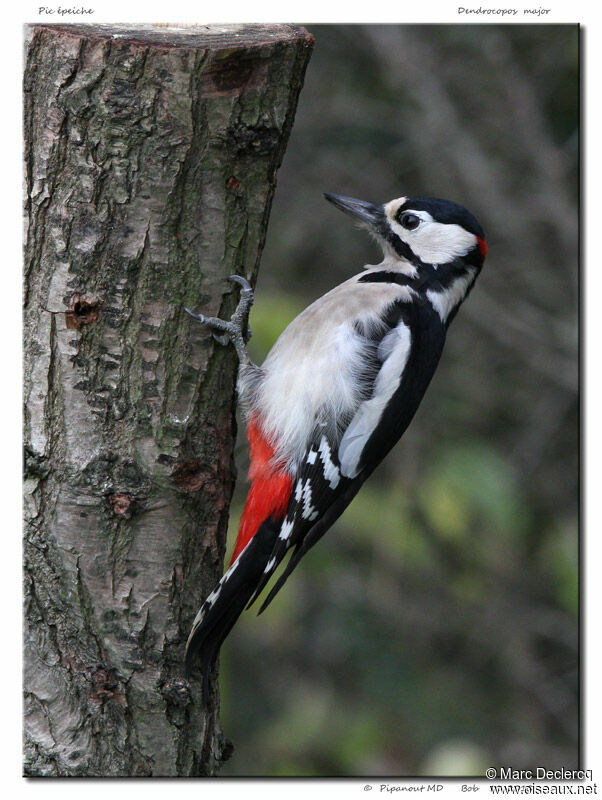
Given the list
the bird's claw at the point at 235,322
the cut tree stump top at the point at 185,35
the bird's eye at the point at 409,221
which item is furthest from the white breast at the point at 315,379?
the cut tree stump top at the point at 185,35

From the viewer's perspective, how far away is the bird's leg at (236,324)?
77.0 inches

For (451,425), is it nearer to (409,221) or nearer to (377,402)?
(409,221)

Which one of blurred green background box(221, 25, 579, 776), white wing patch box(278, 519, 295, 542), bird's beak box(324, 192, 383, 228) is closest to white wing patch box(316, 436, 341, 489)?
white wing patch box(278, 519, 295, 542)

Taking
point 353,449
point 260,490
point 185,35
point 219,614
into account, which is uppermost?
point 185,35

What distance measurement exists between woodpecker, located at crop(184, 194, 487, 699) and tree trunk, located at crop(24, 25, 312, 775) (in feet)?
0.68

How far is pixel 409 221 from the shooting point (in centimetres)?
267

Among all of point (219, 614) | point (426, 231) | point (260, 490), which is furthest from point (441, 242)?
point (219, 614)

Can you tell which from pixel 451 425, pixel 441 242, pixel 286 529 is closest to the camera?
pixel 286 529

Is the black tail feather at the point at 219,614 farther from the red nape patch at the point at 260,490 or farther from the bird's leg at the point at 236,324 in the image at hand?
the bird's leg at the point at 236,324

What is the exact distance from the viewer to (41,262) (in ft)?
6.03

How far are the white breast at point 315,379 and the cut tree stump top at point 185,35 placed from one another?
769mm

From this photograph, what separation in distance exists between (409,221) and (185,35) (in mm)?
1054

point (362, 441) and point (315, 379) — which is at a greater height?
point (315, 379)

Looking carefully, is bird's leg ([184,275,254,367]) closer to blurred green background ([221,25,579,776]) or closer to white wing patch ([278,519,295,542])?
white wing patch ([278,519,295,542])
